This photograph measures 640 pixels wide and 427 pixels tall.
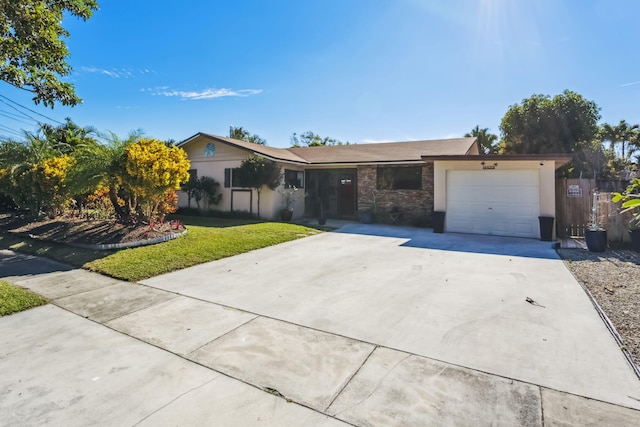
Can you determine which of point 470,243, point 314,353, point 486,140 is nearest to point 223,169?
point 470,243

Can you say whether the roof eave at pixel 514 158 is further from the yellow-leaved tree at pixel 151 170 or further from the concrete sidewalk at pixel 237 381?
the concrete sidewalk at pixel 237 381

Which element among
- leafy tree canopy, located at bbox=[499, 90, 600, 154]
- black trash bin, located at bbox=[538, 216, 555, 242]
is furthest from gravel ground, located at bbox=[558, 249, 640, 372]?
leafy tree canopy, located at bbox=[499, 90, 600, 154]

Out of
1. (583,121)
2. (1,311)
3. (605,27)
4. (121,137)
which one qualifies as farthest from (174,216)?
(583,121)

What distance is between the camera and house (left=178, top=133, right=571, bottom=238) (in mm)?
10727

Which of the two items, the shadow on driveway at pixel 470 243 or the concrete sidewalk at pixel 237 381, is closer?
the concrete sidewalk at pixel 237 381

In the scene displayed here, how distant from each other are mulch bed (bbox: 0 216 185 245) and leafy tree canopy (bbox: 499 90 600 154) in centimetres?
2545

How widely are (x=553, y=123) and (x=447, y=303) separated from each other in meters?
25.4

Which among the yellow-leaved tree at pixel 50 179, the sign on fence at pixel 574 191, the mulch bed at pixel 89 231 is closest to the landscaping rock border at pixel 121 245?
the mulch bed at pixel 89 231

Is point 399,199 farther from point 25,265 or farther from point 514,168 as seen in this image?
point 25,265

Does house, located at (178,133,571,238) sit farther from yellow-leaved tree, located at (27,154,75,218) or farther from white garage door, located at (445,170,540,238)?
yellow-leaved tree, located at (27,154,75,218)

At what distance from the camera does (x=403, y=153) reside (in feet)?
50.2

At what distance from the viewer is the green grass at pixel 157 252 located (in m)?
6.45

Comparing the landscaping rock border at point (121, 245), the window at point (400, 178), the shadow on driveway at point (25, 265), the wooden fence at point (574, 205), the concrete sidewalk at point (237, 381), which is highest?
the window at point (400, 178)

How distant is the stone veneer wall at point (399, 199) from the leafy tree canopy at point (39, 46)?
36.2 ft
